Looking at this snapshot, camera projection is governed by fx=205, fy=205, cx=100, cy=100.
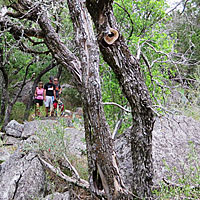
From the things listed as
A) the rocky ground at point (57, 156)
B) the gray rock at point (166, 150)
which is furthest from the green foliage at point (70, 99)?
the gray rock at point (166, 150)

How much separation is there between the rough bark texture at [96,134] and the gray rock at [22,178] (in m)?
1.32

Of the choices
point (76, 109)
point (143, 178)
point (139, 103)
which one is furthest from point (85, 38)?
point (76, 109)

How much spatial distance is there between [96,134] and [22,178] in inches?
77.8

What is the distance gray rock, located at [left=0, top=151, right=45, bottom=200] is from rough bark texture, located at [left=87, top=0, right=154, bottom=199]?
1640mm

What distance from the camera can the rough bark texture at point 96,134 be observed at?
7.30 feet

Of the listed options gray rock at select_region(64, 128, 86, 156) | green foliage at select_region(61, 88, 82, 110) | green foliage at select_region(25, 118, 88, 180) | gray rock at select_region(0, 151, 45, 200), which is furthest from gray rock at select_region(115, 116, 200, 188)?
green foliage at select_region(61, 88, 82, 110)

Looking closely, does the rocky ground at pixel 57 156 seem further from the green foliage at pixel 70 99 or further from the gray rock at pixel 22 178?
the green foliage at pixel 70 99

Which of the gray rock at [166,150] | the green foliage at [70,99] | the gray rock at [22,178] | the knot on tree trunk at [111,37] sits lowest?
the gray rock at [22,178]

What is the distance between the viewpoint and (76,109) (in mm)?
13422

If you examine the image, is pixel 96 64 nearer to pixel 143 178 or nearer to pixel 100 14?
pixel 100 14

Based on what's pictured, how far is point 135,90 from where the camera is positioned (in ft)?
7.77

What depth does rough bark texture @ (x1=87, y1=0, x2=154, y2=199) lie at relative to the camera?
2289 millimetres

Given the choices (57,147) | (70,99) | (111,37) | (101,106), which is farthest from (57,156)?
(70,99)

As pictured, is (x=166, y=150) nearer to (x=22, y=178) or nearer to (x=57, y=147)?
(x=57, y=147)
